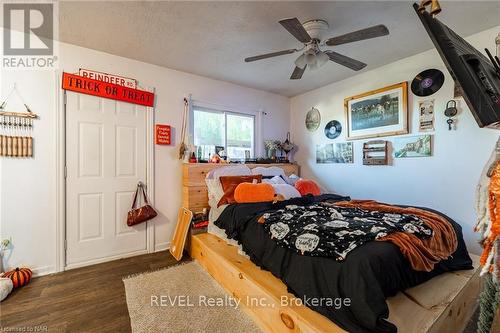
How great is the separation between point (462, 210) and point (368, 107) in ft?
5.42

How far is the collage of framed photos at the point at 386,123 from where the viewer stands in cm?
263

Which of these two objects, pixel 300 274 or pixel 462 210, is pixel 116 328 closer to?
pixel 300 274

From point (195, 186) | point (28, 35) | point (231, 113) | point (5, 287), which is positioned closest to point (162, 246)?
point (195, 186)

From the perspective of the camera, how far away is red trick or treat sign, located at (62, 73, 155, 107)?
8.05ft

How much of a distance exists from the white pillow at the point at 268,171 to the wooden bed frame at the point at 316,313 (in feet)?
4.89

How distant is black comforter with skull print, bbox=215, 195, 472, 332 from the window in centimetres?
204

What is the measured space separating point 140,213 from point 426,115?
3.69 m

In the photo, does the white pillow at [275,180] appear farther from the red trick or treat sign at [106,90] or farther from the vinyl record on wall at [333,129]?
the red trick or treat sign at [106,90]

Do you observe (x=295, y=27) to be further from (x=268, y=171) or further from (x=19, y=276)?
(x=19, y=276)

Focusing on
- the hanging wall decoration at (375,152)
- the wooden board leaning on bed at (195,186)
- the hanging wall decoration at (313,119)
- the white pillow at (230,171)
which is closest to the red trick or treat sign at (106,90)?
the wooden board leaning on bed at (195,186)

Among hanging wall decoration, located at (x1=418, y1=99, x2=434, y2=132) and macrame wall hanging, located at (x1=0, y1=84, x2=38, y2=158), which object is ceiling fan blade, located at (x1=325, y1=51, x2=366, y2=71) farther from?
macrame wall hanging, located at (x1=0, y1=84, x2=38, y2=158)

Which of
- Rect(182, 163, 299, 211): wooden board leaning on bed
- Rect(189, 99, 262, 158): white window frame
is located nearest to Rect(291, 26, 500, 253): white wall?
Rect(189, 99, 262, 158): white window frame

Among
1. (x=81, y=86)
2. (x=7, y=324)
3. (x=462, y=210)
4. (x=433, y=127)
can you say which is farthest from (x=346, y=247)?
(x=81, y=86)

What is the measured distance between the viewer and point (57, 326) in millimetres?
1613
